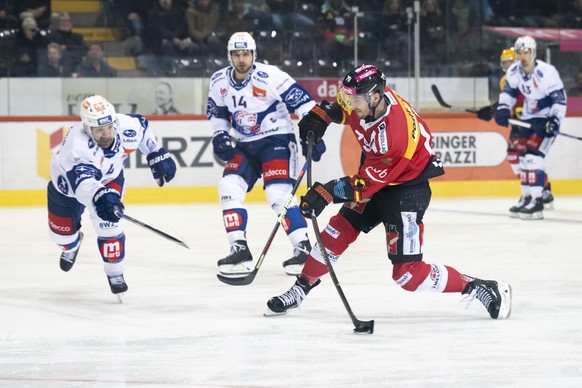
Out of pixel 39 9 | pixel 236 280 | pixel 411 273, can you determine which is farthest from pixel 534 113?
pixel 411 273

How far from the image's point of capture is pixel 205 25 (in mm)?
11047

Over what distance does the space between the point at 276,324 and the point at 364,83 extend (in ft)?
3.39

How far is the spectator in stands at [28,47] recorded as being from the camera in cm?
1012

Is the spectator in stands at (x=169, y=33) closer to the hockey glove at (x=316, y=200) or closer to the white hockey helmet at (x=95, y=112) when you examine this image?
the white hockey helmet at (x=95, y=112)

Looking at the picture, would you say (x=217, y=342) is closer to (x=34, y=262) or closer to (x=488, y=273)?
(x=488, y=273)

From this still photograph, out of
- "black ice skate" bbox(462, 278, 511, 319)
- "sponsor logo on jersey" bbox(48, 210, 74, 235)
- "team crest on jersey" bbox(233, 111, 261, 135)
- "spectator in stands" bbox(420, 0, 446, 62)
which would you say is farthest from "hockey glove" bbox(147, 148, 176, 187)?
"spectator in stands" bbox(420, 0, 446, 62)

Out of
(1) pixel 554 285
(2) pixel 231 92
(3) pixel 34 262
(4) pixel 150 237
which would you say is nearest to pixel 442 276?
(1) pixel 554 285

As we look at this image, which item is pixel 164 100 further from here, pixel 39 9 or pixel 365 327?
pixel 365 327

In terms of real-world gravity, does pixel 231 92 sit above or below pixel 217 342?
above

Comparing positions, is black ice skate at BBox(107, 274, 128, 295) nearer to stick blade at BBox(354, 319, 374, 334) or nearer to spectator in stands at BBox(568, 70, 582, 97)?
stick blade at BBox(354, 319, 374, 334)

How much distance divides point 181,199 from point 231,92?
4073 mm

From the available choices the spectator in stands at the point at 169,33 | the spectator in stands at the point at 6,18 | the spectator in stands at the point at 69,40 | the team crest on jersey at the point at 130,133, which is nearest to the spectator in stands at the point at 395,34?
the spectator in stands at the point at 169,33

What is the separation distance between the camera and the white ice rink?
365 cm

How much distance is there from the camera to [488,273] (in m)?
6.02
